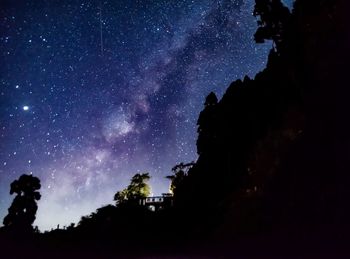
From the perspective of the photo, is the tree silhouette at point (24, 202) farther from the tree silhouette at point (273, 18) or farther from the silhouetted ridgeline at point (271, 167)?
the tree silhouette at point (273, 18)

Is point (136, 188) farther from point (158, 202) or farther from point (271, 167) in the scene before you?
point (271, 167)

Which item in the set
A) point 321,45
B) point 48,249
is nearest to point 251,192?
point 321,45

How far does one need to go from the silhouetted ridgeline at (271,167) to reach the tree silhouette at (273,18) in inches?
3.2

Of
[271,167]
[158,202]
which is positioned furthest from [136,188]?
[271,167]

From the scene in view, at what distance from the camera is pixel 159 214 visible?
30062 mm

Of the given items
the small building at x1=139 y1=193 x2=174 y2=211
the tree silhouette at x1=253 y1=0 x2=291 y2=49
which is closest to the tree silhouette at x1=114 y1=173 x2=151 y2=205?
the small building at x1=139 y1=193 x2=174 y2=211

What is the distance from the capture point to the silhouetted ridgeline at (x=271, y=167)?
20.7m

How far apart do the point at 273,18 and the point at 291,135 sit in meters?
9.98

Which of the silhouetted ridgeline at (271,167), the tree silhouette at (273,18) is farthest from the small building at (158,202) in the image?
the tree silhouette at (273,18)

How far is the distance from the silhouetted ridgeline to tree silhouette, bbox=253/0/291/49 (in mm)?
80

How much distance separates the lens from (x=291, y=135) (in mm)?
23922

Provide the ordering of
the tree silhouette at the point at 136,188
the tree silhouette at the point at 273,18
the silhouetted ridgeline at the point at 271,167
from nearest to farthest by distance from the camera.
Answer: the silhouetted ridgeline at the point at 271,167
the tree silhouette at the point at 273,18
the tree silhouette at the point at 136,188

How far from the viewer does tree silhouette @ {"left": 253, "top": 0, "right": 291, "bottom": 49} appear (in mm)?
26594

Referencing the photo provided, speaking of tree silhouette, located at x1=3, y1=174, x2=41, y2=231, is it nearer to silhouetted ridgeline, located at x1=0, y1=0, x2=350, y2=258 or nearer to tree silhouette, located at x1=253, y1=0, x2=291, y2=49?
silhouetted ridgeline, located at x1=0, y1=0, x2=350, y2=258
